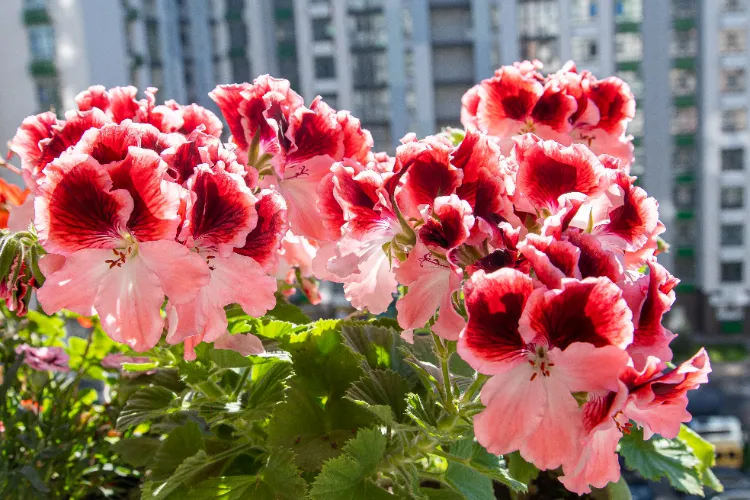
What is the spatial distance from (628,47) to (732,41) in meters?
1.11

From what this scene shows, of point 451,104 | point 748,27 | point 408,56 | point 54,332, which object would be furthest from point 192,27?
point 54,332

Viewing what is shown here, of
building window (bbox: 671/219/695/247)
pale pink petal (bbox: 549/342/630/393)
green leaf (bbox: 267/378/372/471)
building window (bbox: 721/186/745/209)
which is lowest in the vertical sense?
building window (bbox: 671/219/695/247)

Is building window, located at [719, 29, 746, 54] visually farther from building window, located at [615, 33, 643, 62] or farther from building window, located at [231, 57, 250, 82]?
building window, located at [231, 57, 250, 82]

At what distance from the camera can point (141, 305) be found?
Result: 0.30m

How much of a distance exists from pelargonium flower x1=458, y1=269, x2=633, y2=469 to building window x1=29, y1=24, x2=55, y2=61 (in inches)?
262

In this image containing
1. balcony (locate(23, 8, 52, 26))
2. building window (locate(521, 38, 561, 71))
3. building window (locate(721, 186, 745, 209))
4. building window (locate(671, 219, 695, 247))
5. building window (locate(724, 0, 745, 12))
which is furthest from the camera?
building window (locate(671, 219, 695, 247))

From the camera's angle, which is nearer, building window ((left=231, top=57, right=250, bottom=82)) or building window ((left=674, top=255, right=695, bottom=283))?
building window ((left=674, top=255, right=695, bottom=283))

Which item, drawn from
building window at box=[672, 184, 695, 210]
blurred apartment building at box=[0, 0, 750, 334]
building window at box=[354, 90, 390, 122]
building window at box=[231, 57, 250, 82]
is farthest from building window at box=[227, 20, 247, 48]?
building window at box=[672, 184, 695, 210]

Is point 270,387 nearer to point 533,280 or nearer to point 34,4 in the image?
point 533,280

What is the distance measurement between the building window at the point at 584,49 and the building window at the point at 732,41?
1357mm

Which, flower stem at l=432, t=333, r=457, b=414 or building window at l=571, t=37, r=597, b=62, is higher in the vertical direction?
building window at l=571, t=37, r=597, b=62

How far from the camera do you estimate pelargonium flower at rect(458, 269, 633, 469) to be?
254 mm

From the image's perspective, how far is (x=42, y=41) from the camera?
6.14m

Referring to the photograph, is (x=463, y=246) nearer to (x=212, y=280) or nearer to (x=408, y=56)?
(x=212, y=280)
